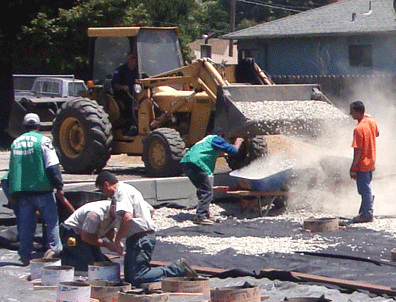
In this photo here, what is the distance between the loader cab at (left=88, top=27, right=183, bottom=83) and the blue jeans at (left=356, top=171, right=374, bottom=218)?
570 cm

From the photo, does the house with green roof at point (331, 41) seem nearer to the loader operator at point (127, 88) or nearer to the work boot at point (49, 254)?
the loader operator at point (127, 88)

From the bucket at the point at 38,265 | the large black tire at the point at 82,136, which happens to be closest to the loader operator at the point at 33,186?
the bucket at the point at 38,265

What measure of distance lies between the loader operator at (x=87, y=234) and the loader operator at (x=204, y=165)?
11.8ft

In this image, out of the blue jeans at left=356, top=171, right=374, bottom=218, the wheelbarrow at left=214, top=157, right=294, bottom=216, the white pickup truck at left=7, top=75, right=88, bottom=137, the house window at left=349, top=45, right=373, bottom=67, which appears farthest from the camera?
the house window at left=349, top=45, right=373, bottom=67

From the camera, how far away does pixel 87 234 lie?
9523mm

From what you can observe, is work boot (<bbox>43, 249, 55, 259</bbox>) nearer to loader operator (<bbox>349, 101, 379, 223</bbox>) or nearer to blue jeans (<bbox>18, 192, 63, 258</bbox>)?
blue jeans (<bbox>18, 192, 63, 258</bbox>)

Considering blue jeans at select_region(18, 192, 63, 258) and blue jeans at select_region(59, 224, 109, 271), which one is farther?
blue jeans at select_region(18, 192, 63, 258)

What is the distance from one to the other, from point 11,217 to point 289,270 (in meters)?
4.91

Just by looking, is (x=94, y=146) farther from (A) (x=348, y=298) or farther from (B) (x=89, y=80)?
(A) (x=348, y=298)

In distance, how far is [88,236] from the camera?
9523 mm

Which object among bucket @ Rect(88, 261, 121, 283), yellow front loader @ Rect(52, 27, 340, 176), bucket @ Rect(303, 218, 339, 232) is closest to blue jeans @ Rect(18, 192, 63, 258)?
bucket @ Rect(88, 261, 121, 283)

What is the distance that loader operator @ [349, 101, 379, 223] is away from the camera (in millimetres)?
13094

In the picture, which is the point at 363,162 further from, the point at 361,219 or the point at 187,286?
the point at 187,286

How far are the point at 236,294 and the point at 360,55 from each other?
88.7 ft
